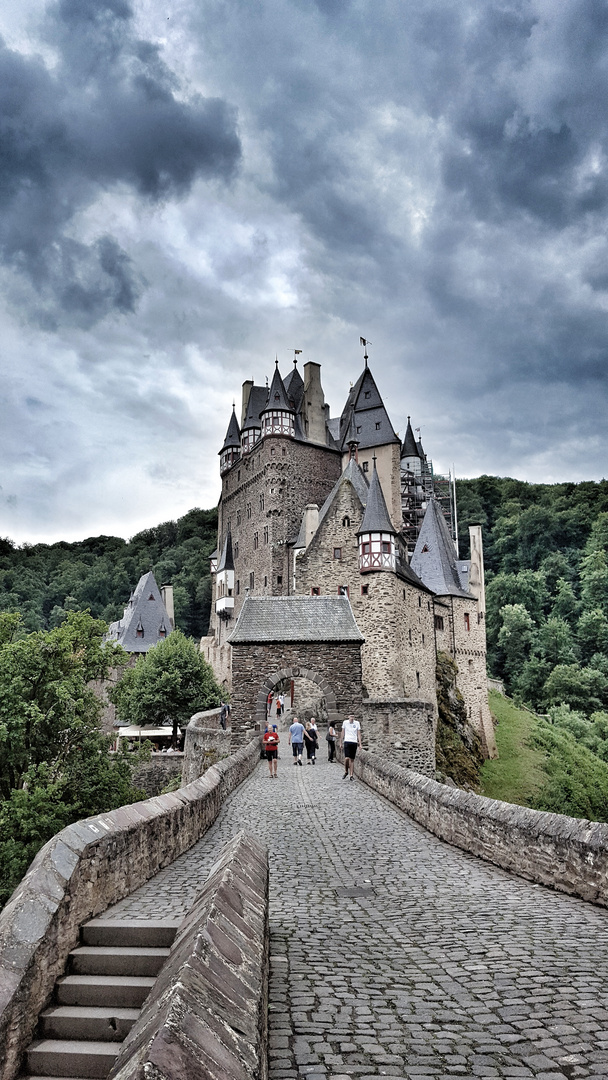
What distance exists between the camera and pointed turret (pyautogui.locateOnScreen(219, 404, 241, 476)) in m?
64.7

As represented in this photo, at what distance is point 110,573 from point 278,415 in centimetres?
5454

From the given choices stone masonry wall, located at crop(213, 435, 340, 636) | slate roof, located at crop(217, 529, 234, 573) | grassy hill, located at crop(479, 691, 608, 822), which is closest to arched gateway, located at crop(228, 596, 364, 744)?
grassy hill, located at crop(479, 691, 608, 822)

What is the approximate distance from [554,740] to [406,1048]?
49142 millimetres

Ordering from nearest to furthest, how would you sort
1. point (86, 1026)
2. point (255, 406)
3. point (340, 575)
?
point (86, 1026) < point (340, 575) < point (255, 406)

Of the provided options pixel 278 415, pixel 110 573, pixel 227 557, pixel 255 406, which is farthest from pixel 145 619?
pixel 110 573

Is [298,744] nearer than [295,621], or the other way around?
[298,744]

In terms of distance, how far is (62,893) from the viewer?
463 centimetres

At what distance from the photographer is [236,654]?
24.6m

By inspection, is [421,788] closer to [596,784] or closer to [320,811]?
[320,811]

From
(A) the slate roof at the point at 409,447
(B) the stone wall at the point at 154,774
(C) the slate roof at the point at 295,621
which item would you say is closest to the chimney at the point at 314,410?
(A) the slate roof at the point at 409,447

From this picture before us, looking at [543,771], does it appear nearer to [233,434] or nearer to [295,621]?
[295,621]

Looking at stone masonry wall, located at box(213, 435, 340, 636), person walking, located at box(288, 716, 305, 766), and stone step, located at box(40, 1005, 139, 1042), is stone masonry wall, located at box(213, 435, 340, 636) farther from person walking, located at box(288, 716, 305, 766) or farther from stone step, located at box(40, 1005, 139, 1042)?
stone step, located at box(40, 1005, 139, 1042)

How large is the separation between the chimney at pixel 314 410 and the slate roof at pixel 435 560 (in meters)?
12.0

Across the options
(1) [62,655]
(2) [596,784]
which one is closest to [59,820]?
(1) [62,655]
